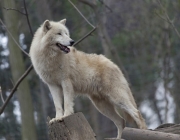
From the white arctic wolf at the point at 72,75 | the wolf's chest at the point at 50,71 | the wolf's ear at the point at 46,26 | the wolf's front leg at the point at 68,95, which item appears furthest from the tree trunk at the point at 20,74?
the wolf's front leg at the point at 68,95

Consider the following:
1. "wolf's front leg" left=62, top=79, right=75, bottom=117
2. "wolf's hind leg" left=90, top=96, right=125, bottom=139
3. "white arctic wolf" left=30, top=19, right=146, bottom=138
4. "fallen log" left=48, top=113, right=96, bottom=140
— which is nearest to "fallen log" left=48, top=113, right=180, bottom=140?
"fallen log" left=48, top=113, right=96, bottom=140

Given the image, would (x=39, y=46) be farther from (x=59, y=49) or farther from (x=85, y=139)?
(x=85, y=139)

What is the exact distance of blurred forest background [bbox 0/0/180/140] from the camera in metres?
20.4

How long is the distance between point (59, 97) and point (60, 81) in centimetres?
28

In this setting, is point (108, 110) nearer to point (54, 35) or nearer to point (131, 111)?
point (131, 111)

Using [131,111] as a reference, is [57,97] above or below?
above

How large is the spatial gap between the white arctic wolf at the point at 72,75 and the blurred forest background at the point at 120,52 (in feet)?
18.6

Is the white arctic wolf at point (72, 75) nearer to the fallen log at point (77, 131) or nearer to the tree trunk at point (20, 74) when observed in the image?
the fallen log at point (77, 131)

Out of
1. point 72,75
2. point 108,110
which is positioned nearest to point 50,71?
point 72,75

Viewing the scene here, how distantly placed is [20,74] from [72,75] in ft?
18.7

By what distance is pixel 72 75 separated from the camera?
10820mm

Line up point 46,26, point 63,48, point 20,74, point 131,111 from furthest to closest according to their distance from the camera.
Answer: point 20,74
point 131,111
point 46,26
point 63,48

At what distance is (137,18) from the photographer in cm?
2394

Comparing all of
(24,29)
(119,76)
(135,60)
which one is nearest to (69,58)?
(119,76)
